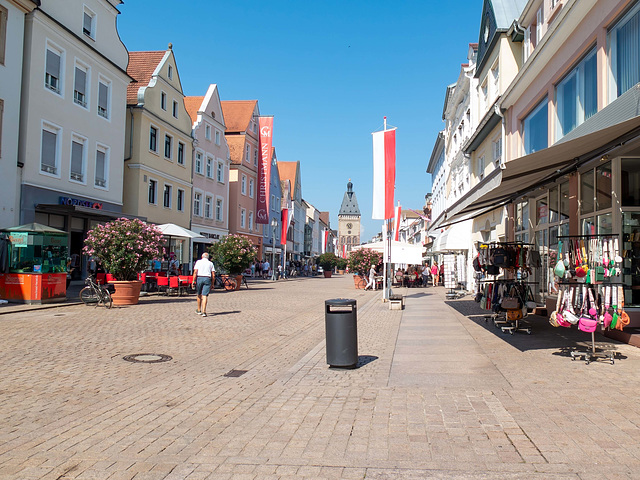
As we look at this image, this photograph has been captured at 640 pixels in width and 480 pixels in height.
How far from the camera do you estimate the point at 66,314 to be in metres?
13.8

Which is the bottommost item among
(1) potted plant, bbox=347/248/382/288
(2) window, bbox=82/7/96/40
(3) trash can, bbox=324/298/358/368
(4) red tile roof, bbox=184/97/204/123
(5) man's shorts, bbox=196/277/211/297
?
(3) trash can, bbox=324/298/358/368

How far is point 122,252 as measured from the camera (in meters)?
16.6

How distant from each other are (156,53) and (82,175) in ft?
44.1

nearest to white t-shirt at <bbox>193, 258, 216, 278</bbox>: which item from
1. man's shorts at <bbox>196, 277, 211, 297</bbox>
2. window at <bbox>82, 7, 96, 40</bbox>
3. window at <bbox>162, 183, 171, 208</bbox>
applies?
man's shorts at <bbox>196, 277, 211, 297</bbox>

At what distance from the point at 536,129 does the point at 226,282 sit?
622 inches

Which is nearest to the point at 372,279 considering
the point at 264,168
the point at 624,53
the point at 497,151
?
the point at 497,151

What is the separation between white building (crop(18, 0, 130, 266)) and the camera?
19.8 meters

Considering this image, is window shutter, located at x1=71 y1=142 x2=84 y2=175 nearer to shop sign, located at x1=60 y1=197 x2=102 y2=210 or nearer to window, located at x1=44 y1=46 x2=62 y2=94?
shop sign, located at x1=60 y1=197 x2=102 y2=210

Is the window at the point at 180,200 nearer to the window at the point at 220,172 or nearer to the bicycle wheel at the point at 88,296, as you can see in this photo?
the window at the point at 220,172

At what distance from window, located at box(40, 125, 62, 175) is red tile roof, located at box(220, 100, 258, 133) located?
1052 inches

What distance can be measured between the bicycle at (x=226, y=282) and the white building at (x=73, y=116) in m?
5.65

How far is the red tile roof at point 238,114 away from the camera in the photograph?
47625 millimetres

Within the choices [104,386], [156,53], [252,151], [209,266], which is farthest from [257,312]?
[252,151]

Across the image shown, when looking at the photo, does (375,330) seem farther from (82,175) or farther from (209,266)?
(82,175)
